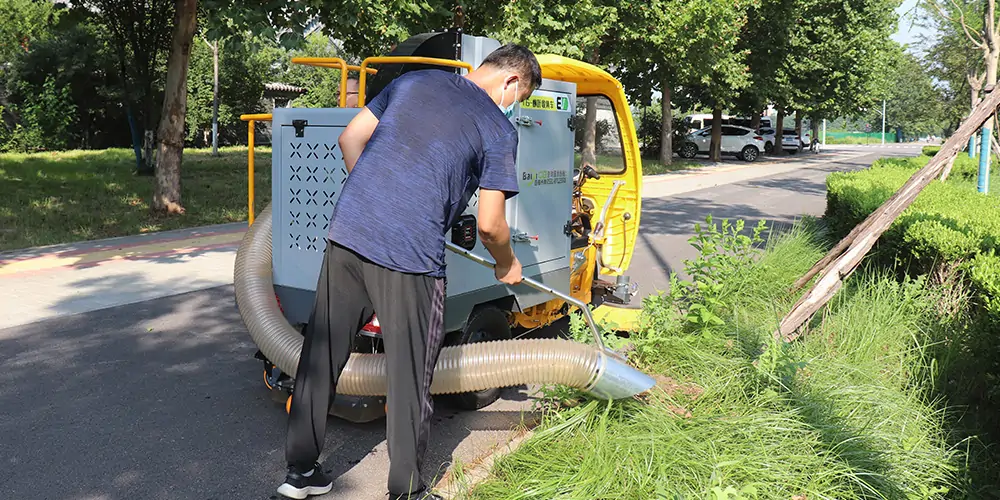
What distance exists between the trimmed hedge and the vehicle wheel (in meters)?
2.44

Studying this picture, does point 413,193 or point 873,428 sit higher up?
point 413,193

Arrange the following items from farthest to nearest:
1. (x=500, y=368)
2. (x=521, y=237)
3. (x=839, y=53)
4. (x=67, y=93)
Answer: (x=839, y=53)
(x=67, y=93)
(x=521, y=237)
(x=500, y=368)

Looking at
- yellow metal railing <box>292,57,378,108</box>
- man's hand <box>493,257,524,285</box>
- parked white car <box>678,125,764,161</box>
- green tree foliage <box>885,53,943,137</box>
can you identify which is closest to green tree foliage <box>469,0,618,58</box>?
yellow metal railing <box>292,57,378,108</box>

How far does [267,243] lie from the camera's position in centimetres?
412

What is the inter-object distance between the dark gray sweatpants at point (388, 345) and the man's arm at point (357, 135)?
0.39 meters

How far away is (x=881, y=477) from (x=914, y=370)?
148cm

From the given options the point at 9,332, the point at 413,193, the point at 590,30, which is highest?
the point at 590,30

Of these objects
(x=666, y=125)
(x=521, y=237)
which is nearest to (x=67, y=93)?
(x=666, y=125)

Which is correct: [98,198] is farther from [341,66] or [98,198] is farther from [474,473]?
[474,473]

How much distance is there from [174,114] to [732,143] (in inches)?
1211

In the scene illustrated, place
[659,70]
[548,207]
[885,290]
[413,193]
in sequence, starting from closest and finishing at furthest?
1. [413,193]
2. [548,207]
3. [885,290]
4. [659,70]

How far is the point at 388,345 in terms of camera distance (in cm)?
295

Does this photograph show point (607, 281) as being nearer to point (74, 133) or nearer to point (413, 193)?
point (413, 193)

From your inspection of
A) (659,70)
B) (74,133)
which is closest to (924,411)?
(659,70)
